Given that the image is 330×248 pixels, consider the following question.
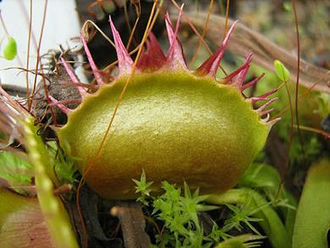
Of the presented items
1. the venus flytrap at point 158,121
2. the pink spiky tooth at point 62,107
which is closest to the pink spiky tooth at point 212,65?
the venus flytrap at point 158,121

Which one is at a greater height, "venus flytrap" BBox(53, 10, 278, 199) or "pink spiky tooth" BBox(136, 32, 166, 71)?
"pink spiky tooth" BBox(136, 32, 166, 71)

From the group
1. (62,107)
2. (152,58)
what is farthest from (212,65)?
(62,107)

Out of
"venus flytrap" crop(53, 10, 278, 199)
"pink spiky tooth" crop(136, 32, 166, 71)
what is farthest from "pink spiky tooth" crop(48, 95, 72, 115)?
"pink spiky tooth" crop(136, 32, 166, 71)

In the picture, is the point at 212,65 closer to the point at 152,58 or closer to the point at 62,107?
the point at 152,58

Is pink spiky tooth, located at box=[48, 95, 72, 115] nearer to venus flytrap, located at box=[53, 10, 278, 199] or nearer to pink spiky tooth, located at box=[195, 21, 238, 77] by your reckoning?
venus flytrap, located at box=[53, 10, 278, 199]

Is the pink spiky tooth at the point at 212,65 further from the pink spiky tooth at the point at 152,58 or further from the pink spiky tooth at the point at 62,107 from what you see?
the pink spiky tooth at the point at 62,107

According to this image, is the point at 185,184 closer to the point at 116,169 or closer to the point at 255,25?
the point at 116,169

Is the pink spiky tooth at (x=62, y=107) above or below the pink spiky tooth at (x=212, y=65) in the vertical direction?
below

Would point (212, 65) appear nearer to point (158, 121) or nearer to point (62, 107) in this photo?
point (158, 121)
